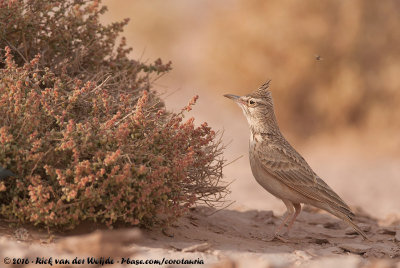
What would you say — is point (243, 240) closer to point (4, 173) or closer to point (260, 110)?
point (260, 110)

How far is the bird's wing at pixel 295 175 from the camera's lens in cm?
611

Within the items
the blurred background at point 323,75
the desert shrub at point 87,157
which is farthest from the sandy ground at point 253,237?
the blurred background at point 323,75

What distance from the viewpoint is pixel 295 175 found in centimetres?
615

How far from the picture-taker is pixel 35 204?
4.69 meters

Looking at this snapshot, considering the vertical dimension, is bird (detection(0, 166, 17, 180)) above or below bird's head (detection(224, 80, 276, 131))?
below

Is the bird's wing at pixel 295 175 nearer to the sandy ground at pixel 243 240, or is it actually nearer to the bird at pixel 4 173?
the sandy ground at pixel 243 240

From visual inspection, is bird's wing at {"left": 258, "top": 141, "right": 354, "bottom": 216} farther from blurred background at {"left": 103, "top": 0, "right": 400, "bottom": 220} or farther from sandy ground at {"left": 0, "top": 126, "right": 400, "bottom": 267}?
blurred background at {"left": 103, "top": 0, "right": 400, "bottom": 220}

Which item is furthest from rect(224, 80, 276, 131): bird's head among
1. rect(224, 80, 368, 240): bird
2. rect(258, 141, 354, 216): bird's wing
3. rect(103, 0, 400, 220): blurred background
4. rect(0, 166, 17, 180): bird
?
rect(103, 0, 400, 220): blurred background

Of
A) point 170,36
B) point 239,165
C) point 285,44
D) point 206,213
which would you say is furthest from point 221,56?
point 206,213

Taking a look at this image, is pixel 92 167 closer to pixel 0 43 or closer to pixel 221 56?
pixel 0 43

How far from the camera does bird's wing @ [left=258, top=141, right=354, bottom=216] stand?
20.1 feet

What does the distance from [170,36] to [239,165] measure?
8.67 m

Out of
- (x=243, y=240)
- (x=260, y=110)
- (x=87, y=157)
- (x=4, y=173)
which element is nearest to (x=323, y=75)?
(x=260, y=110)

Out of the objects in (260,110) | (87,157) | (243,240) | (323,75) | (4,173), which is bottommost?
(243,240)
